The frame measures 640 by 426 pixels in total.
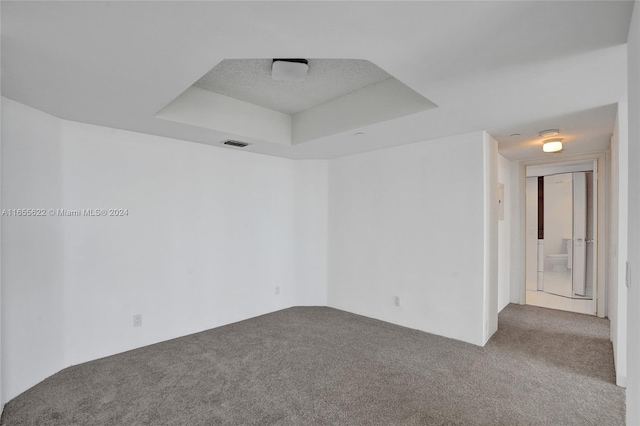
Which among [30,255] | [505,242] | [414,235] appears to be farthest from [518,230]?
[30,255]

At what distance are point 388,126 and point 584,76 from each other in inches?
61.3

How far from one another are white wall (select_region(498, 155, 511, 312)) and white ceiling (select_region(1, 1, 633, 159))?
7.30 feet

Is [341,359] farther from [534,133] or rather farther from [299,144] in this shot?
[534,133]

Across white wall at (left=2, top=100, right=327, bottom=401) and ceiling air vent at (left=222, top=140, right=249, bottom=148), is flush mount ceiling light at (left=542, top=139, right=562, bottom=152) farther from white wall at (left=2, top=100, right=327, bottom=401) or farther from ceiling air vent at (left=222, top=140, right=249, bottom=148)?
ceiling air vent at (left=222, top=140, right=249, bottom=148)

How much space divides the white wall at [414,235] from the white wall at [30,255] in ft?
10.9

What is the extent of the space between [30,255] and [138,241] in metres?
0.90

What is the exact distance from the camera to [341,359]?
3094 millimetres

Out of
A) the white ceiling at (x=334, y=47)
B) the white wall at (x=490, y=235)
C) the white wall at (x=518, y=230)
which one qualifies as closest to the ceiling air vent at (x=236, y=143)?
the white ceiling at (x=334, y=47)

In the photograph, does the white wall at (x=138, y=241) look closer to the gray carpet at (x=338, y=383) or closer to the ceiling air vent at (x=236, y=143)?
the ceiling air vent at (x=236, y=143)

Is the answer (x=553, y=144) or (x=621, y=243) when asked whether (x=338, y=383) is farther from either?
(x=553, y=144)

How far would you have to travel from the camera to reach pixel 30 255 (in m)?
2.63

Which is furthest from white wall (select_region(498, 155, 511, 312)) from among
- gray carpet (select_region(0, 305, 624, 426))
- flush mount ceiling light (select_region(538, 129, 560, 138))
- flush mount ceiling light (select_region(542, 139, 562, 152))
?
Result: flush mount ceiling light (select_region(538, 129, 560, 138))

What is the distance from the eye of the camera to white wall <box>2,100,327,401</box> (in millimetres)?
2592

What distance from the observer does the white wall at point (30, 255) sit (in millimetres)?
2441
